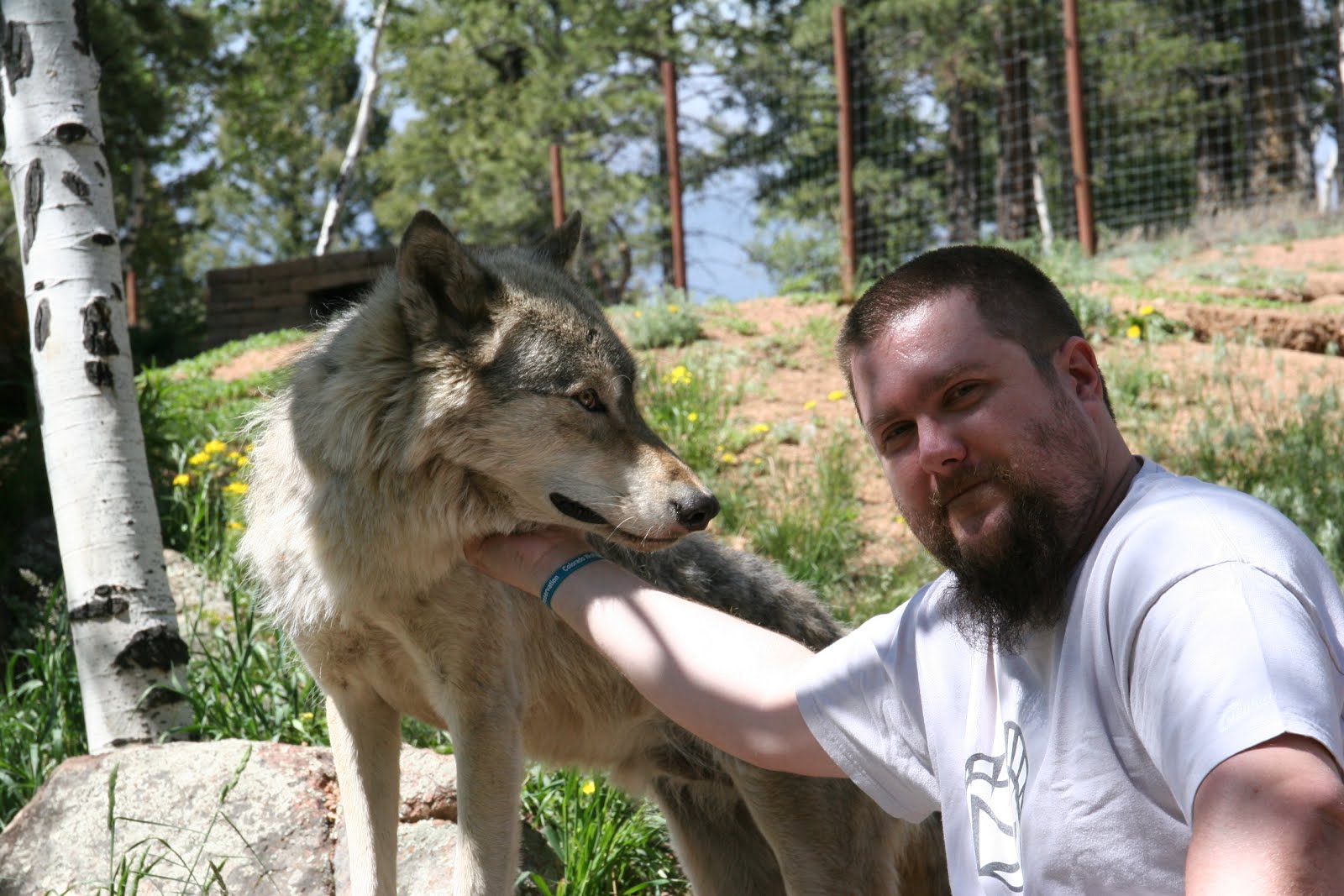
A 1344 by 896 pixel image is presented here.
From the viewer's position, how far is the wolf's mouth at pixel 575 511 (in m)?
3.00

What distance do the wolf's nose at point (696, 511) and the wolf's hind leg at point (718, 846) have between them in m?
1.29

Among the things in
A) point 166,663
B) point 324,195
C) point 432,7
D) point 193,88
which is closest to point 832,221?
point 432,7

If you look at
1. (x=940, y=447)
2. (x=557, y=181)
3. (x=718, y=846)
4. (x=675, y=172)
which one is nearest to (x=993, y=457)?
(x=940, y=447)

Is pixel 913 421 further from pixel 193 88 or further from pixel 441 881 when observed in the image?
pixel 193 88

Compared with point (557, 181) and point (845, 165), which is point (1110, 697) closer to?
point (845, 165)

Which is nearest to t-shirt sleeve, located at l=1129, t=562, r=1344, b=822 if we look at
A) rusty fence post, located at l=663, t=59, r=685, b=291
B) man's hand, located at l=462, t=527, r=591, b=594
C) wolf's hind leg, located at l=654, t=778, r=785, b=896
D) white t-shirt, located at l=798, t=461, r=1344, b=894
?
white t-shirt, located at l=798, t=461, r=1344, b=894

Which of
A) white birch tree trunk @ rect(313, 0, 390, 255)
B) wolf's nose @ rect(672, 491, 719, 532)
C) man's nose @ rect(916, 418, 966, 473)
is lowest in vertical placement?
wolf's nose @ rect(672, 491, 719, 532)

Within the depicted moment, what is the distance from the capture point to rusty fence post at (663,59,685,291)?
1131 centimetres

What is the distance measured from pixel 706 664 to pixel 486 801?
3.07 feet

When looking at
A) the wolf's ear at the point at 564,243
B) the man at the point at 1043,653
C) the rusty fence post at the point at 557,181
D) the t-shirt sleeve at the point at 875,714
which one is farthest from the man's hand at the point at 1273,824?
the rusty fence post at the point at 557,181

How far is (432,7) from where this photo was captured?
26641mm

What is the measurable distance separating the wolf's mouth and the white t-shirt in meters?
0.92

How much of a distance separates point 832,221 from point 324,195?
1133 inches

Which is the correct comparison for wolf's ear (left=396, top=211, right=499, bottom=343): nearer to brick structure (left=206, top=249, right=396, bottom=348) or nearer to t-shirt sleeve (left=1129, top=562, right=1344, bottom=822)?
t-shirt sleeve (left=1129, top=562, right=1344, bottom=822)
